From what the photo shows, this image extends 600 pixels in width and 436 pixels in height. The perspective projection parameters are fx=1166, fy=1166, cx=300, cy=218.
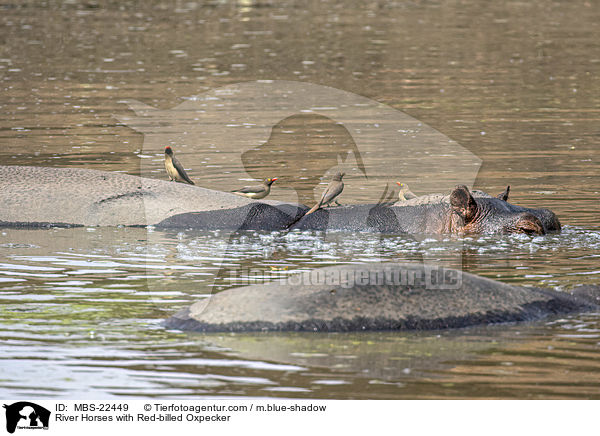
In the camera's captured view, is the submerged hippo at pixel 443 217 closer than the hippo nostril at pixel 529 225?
No

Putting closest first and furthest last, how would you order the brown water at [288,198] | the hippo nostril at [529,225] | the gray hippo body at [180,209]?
the brown water at [288,198] → the hippo nostril at [529,225] → the gray hippo body at [180,209]

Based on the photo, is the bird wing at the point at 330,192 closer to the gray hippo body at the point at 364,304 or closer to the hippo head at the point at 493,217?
the hippo head at the point at 493,217

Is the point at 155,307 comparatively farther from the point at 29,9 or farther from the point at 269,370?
the point at 29,9

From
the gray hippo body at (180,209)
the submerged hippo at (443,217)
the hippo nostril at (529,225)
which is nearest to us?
the hippo nostril at (529,225)

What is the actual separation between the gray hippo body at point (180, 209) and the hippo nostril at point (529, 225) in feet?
0.72

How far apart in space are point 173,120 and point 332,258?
39.8 ft

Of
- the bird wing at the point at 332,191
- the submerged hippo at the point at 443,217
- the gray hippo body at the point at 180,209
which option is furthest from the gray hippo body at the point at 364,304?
the bird wing at the point at 332,191

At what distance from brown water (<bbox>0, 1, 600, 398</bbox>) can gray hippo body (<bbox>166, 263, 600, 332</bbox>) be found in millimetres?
169

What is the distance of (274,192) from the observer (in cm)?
1599

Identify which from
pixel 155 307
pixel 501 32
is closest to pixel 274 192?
pixel 155 307

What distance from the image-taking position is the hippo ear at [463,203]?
13062 mm

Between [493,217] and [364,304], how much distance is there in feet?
14.9
